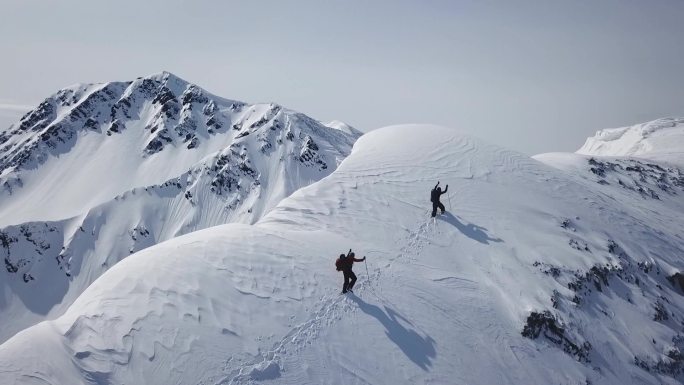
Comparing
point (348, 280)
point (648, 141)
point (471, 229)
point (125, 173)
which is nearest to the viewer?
point (348, 280)

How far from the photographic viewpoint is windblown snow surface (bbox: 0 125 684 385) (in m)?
14.4

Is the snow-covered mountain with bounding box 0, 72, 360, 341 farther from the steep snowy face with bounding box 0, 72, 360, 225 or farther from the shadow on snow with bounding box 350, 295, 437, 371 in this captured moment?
the shadow on snow with bounding box 350, 295, 437, 371

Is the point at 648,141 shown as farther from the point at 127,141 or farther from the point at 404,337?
the point at 127,141

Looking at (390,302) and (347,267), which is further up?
(347,267)

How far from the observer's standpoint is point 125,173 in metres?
166

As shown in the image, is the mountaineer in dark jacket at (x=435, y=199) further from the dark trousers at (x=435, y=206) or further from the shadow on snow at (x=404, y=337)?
the shadow on snow at (x=404, y=337)

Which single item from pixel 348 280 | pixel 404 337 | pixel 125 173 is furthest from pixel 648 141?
pixel 125 173

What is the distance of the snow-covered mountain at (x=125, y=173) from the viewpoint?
438ft

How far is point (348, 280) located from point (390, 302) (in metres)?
2.19

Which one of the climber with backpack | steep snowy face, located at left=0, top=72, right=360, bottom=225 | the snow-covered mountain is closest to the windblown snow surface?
the climber with backpack

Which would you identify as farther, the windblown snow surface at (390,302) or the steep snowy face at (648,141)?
the steep snowy face at (648,141)

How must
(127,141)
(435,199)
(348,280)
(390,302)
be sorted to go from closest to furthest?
(348,280), (390,302), (435,199), (127,141)

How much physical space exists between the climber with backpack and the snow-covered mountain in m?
128

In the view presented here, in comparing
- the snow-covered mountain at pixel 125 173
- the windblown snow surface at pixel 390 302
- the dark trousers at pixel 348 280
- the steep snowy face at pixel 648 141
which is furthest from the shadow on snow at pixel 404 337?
the snow-covered mountain at pixel 125 173
